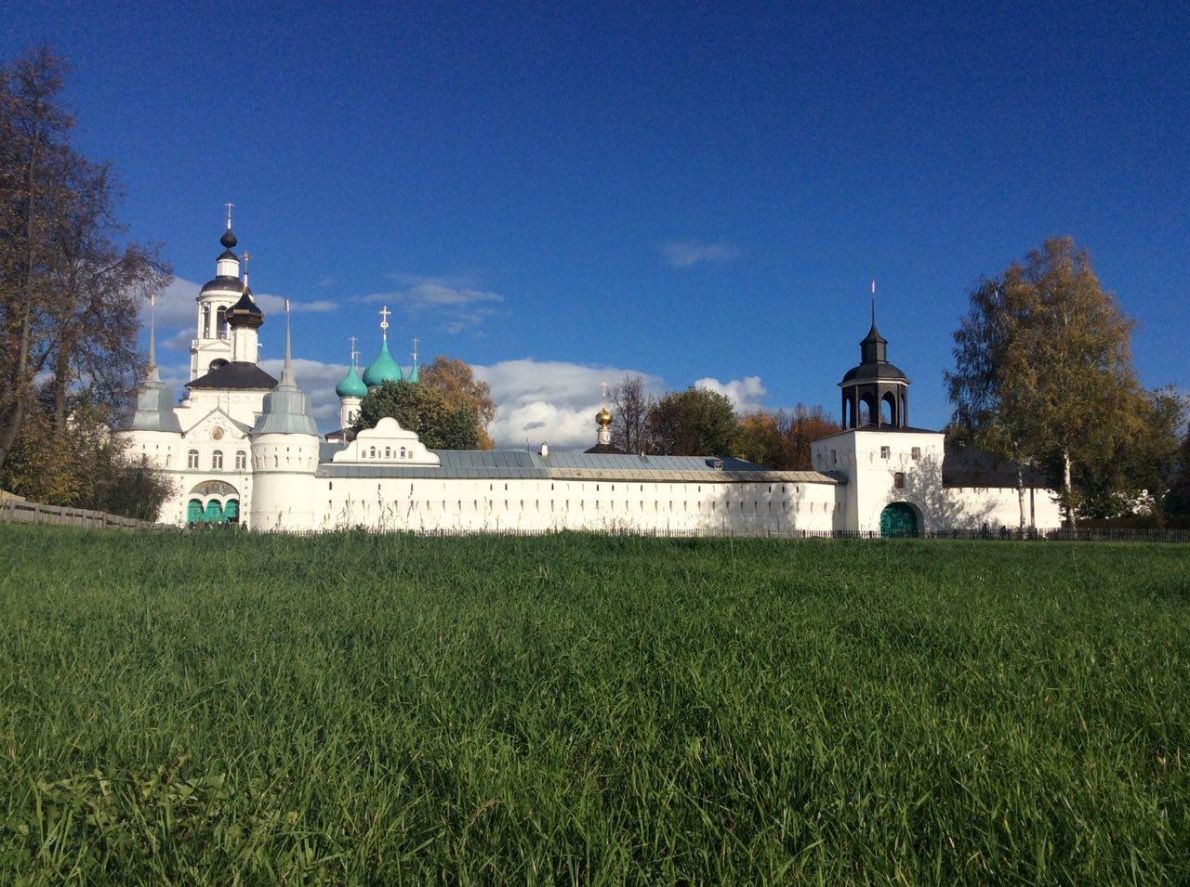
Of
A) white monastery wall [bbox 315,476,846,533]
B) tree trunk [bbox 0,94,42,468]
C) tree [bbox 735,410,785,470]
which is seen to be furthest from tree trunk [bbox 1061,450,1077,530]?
tree trunk [bbox 0,94,42,468]

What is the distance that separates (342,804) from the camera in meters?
3.23

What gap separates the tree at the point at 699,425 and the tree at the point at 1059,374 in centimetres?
1906

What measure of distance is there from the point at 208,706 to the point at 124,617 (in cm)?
328

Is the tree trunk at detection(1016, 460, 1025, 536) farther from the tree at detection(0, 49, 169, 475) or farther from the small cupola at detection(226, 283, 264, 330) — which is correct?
the small cupola at detection(226, 283, 264, 330)

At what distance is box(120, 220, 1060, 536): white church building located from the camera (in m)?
33.3

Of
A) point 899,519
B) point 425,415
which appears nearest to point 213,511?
point 425,415

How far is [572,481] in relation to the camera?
35562 mm

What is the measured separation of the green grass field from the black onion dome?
164 feet

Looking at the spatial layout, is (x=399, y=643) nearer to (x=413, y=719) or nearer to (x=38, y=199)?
(x=413, y=719)

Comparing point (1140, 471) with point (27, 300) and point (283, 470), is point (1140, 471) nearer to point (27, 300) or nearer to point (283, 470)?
point (283, 470)

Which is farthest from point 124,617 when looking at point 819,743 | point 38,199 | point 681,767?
point 38,199

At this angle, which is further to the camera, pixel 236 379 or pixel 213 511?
pixel 236 379

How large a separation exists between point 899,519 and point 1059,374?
9331 mm

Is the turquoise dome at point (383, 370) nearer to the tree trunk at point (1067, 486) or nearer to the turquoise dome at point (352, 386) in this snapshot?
the turquoise dome at point (352, 386)
